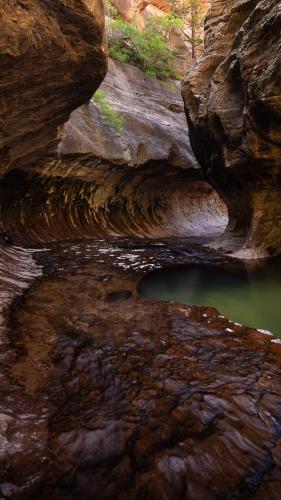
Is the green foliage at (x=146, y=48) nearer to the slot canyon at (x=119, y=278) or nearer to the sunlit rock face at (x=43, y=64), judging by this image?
the slot canyon at (x=119, y=278)

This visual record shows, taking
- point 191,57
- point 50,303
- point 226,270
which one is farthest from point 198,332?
point 191,57

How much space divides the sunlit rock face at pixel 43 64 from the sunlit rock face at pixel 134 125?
412 centimetres

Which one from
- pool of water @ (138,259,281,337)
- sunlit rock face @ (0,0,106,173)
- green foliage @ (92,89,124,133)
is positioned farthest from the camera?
green foliage @ (92,89,124,133)

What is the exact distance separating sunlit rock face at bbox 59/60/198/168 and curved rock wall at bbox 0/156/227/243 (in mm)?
538

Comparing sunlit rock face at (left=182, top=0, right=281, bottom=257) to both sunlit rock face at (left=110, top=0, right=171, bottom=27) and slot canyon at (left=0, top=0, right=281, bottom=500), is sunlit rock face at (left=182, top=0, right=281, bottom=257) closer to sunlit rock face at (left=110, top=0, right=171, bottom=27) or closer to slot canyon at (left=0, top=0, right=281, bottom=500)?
slot canyon at (left=0, top=0, right=281, bottom=500)

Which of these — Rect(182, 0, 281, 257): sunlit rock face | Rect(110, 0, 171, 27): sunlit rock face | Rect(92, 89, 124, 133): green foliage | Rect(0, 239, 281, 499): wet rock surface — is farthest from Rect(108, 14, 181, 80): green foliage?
Rect(0, 239, 281, 499): wet rock surface

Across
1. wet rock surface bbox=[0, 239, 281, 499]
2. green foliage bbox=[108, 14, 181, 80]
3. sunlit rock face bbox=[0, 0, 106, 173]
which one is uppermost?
green foliage bbox=[108, 14, 181, 80]

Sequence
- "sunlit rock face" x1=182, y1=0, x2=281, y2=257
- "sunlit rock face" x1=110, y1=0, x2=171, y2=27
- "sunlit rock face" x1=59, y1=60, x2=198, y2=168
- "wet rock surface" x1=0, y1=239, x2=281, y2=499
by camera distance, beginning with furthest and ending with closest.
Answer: "sunlit rock face" x1=110, y1=0, x2=171, y2=27 → "sunlit rock face" x1=59, y1=60, x2=198, y2=168 → "sunlit rock face" x1=182, y1=0, x2=281, y2=257 → "wet rock surface" x1=0, y1=239, x2=281, y2=499

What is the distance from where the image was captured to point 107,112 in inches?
568

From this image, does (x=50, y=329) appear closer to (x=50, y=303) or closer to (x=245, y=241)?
(x=50, y=303)

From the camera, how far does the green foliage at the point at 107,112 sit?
47.1ft

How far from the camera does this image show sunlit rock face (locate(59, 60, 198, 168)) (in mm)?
13086

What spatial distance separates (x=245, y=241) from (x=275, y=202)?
67.0 inches

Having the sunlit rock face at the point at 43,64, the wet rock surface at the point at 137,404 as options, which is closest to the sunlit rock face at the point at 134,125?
the sunlit rock face at the point at 43,64
